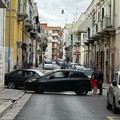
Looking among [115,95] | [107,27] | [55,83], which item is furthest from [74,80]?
[107,27]

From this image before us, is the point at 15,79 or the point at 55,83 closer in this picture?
the point at 55,83

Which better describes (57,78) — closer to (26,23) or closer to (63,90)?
(63,90)

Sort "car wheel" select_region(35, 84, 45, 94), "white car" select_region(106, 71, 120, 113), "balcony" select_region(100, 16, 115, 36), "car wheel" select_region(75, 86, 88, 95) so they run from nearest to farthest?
"white car" select_region(106, 71, 120, 113)
"car wheel" select_region(35, 84, 45, 94)
"car wheel" select_region(75, 86, 88, 95)
"balcony" select_region(100, 16, 115, 36)

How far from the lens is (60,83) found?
29141mm

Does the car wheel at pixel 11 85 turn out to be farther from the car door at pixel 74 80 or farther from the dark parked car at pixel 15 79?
the car door at pixel 74 80

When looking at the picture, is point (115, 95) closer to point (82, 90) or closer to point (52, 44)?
point (82, 90)

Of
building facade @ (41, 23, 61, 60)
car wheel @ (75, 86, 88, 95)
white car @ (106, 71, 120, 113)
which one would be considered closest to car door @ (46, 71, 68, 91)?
car wheel @ (75, 86, 88, 95)

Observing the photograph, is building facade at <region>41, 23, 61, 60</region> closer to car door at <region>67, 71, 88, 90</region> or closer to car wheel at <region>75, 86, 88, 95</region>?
car door at <region>67, 71, 88, 90</region>

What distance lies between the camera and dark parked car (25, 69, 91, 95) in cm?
2914

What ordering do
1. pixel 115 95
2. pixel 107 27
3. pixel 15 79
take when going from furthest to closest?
pixel 107 27
pixel 15 79
pixel 115 95

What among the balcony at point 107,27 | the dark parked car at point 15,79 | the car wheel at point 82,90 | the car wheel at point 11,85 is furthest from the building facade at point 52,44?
the car wheel at point 82,90

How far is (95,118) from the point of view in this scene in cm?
1582

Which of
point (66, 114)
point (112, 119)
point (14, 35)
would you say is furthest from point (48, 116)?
point (14, 35)

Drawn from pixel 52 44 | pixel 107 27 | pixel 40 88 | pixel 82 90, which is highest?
pixel 52 44
